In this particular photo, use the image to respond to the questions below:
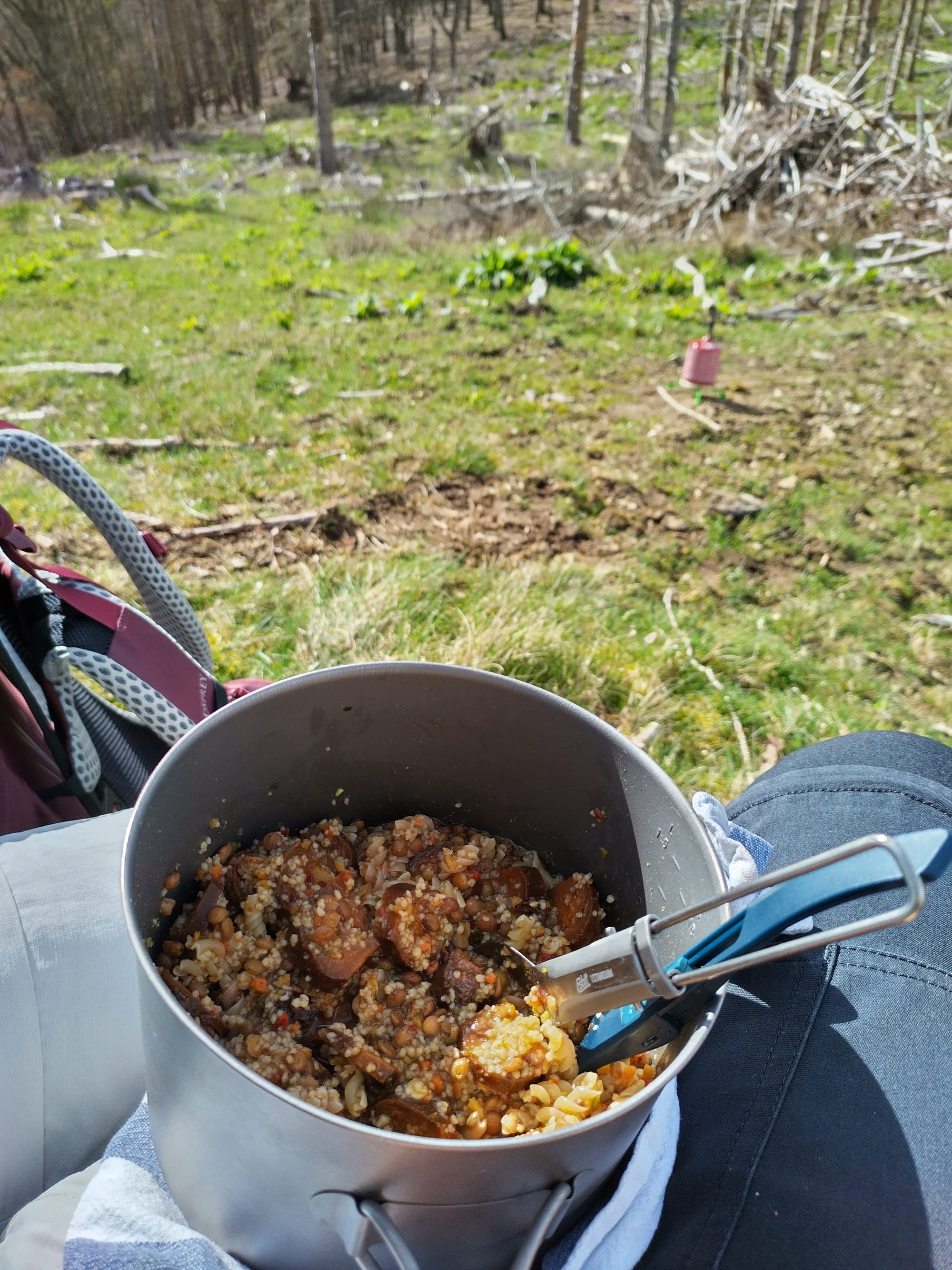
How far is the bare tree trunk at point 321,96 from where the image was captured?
41.8 ft

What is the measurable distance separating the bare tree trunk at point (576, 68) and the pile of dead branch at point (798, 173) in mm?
3724

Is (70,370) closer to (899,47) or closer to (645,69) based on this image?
(645,69)

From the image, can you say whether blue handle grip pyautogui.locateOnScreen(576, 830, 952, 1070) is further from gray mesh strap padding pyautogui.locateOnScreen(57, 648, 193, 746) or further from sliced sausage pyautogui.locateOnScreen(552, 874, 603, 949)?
gray mesh strap padding pyautogui.locateOnScreen(57, 648, 193, 746)

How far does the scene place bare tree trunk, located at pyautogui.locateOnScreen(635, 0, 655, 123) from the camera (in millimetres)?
15422

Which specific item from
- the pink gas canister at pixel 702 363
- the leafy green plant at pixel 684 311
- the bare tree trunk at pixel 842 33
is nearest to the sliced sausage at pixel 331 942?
the pink gas canister at pixel 702 363

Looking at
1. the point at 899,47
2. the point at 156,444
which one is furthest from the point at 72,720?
the point at 899,47

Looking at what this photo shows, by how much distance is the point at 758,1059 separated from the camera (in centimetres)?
135

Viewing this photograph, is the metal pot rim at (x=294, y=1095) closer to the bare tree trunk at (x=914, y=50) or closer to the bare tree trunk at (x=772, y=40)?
the bare tree trunk at (x=772, y=40)

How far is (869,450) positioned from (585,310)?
333 centimetres

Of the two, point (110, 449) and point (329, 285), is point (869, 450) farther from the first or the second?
point (329, 285)

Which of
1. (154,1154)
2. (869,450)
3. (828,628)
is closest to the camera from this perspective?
(154,1154)

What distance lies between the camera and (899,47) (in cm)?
1728

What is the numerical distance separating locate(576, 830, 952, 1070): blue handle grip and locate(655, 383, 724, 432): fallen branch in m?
5.15

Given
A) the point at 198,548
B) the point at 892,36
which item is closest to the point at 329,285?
the point at 198,548
